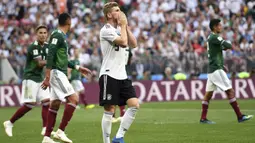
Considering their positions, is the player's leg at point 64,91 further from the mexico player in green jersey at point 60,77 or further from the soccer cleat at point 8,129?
the soccer cleat at point 8,129

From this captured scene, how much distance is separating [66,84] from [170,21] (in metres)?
21.6

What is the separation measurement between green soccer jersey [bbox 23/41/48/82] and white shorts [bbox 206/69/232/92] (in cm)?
462

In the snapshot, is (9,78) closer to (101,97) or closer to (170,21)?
(170,21)

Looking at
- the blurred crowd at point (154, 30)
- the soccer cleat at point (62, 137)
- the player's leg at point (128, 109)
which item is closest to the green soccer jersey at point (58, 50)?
the soccer cleat at point (62, 137)

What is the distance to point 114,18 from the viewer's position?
12594 millimetres

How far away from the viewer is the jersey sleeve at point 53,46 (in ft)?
46.6

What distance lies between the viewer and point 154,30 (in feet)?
116

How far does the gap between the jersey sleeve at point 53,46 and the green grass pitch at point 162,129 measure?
71.2 inches

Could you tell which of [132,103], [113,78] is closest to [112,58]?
[113,78]

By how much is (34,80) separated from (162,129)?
3.40 m

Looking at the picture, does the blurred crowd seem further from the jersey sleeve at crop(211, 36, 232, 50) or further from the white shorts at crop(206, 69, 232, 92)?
the jersey sleeve at crop(211, 36, 232, 50)

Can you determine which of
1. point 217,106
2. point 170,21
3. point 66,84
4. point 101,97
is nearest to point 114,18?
point 101,97

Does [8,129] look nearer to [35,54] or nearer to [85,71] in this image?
[35,54]

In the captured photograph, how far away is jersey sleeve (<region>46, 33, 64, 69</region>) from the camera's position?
14.2 m
